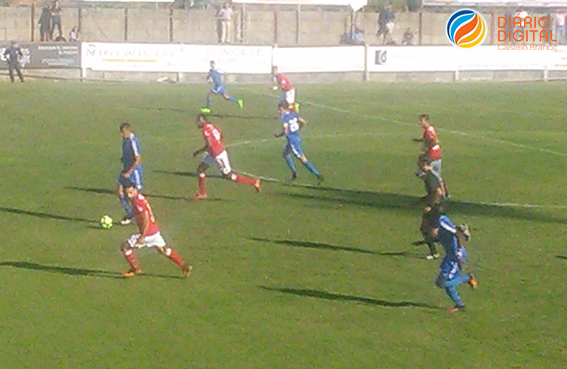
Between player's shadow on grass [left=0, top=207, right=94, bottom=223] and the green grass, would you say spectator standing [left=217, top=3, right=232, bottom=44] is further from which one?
player's shadow on grass [left=0, top=207, right=94, bottom=223]

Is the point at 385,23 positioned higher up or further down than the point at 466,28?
higher up

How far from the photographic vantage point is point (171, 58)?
5284 centimetres

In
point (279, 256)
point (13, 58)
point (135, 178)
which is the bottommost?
point (279, 256)

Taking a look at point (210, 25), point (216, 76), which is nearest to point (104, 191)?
point (216, 76)

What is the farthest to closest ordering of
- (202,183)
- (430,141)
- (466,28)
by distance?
(466,28) < (202,183) < (430,141)

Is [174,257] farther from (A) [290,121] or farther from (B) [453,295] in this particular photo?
(A) [290,121]

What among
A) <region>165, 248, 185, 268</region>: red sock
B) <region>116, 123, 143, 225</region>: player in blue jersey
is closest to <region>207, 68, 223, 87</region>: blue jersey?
<region>116, 123, 143, 225</region>: player in blue jersey

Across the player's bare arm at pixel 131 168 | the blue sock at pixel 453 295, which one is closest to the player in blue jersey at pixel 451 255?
the blue sock at pixel 453 295

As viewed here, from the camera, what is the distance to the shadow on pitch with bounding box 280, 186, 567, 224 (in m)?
22.9

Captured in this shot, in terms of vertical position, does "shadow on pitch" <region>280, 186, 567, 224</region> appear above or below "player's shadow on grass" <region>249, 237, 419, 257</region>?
above

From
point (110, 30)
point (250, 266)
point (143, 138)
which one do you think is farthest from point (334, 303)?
point (110, 30)

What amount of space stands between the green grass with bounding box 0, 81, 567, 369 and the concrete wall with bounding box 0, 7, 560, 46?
2296 cm

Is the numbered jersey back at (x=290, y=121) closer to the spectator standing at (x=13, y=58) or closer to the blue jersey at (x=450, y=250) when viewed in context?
the blue jersey at (x=450, y=250)

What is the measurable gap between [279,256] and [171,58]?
116 feet
